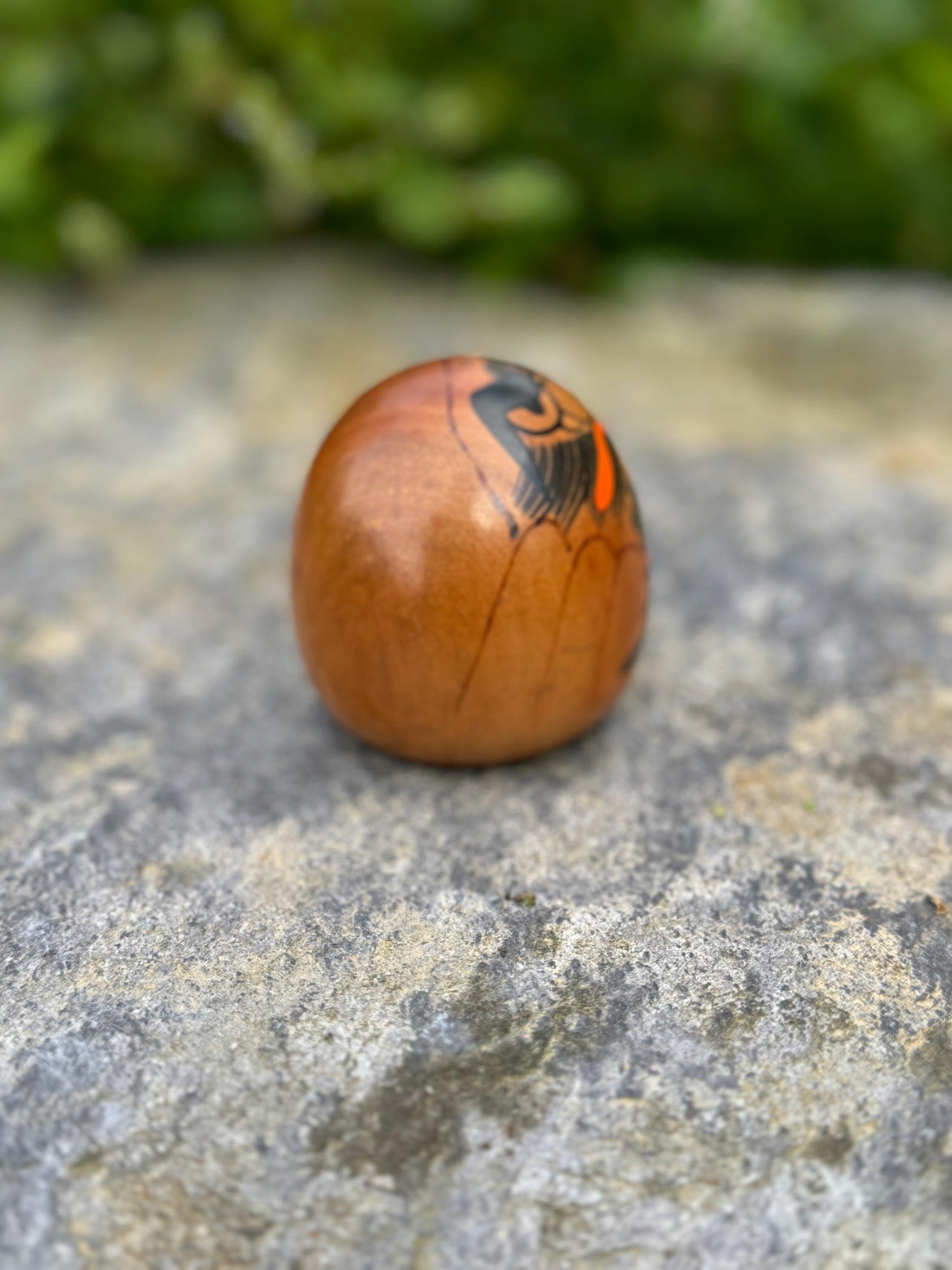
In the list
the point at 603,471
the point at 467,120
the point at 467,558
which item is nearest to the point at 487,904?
the point at 467,558

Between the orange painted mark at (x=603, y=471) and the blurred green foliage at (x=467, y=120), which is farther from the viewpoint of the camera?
the blurred green foliage at (x=467, y=120)

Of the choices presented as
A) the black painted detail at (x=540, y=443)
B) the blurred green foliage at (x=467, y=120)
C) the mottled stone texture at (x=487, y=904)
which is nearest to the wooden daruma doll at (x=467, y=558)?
the black painted detail at (x=540, y=443)

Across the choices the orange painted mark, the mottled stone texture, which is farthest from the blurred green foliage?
the orange painted mark

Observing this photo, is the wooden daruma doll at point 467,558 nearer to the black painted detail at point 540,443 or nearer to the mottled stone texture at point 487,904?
the black painted detail at point 540,443

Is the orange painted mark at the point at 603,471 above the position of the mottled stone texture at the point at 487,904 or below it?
above

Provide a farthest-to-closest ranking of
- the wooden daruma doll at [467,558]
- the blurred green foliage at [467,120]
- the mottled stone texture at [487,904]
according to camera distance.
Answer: the blurred green foliage at [467,120], the wooden daruma doll at [467,558], the mottled stone texture at [487,904]

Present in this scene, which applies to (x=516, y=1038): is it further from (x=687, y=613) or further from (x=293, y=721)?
(x=687, y=613)
